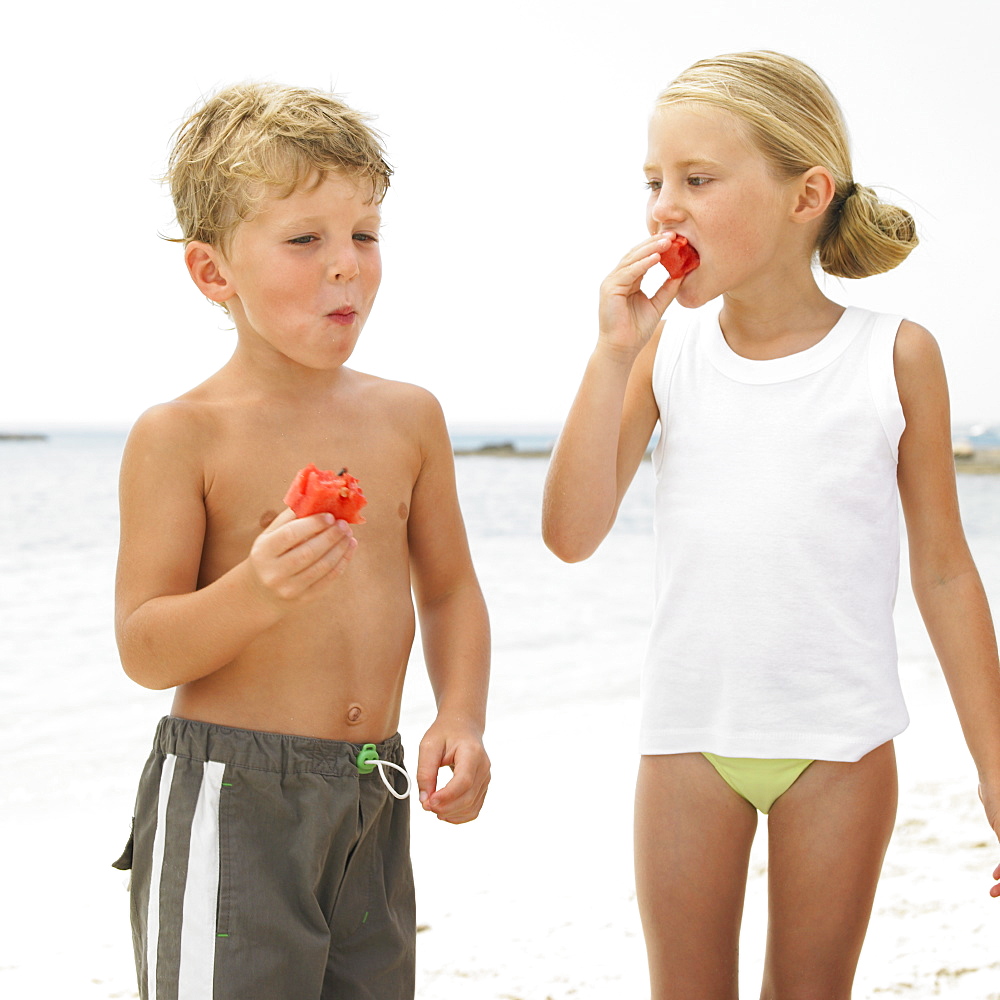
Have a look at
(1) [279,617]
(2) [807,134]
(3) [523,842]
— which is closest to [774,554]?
(2) [807,134]

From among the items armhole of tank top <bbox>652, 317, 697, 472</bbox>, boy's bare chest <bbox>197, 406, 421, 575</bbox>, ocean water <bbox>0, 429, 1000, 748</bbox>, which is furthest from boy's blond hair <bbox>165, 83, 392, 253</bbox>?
ocean water <bbox>0, 429, 1000, 748</bbox>

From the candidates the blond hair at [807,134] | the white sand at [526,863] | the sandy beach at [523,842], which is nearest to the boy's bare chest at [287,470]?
the blond hair at [807,134]

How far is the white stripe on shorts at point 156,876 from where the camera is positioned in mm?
1470

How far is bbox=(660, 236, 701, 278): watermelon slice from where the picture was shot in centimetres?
165

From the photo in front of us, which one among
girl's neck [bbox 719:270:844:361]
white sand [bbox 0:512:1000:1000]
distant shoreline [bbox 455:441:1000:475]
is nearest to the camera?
girl's neck [bbox 719:270:844:361]

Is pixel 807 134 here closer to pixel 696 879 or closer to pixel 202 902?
pixel 696 879

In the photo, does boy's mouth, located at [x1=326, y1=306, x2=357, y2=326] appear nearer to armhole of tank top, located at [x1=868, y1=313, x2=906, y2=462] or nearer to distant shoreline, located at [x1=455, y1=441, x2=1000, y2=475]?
armhole of tank top, located at [x1=868, y1=313, x2=906, y2=462]

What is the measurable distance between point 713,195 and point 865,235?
0.95ft

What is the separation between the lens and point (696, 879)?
5.44ft

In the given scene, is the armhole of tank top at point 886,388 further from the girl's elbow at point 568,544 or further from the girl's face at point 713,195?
the girl's elbow at point 568,544

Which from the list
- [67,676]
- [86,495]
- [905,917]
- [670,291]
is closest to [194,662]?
[670,291]

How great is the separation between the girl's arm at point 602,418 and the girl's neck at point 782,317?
16 centimetres

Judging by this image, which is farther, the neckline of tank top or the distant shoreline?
the distant shoreline

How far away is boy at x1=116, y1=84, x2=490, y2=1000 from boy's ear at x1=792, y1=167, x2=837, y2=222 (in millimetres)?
641
